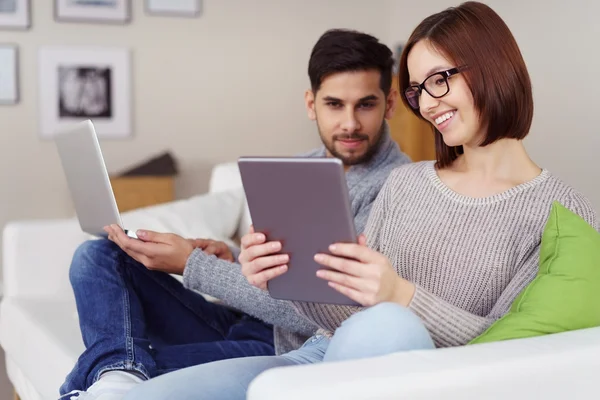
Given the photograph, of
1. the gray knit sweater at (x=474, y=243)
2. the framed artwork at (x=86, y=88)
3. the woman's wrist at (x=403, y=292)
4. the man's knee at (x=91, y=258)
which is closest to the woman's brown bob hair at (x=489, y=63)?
the gray knit sweater at (x=474, y=243)

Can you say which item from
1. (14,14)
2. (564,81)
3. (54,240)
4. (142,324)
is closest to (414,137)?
(564,81)

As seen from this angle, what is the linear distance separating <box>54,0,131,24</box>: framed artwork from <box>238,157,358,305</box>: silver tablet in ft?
12.8

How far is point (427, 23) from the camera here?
160 cm

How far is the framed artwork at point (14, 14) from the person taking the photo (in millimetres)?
4789

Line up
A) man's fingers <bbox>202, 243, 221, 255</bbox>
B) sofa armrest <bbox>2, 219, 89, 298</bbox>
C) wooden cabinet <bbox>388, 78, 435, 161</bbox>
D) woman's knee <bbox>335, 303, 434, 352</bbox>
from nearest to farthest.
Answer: woman's knee <bbox>335, 303, 434, 352</bbox>, man's fingers <bbox>202, 243, 221, 255</bbox>, sofa armrest <bbox>2, 219, 89, 298</bbox>, wooden cabinet <bbox>388, 78, 435, 161</bbox>

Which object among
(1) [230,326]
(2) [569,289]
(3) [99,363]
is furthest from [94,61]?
(2) [569,289]

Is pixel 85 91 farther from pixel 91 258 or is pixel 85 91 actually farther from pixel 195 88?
pixel 91 258

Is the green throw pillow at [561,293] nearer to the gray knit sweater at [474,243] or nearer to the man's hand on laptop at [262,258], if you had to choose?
the gray knit sweater at [474,243]

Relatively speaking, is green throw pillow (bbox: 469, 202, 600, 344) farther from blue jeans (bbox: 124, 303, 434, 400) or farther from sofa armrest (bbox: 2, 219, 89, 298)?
sofa armrest (bbox: 2, 219, 89, 298)

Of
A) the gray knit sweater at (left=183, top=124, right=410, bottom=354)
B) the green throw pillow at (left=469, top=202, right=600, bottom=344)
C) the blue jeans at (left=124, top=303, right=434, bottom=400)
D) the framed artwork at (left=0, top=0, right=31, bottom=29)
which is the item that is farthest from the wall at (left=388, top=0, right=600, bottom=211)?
the framed artwork at (left=0, top=0, right=31, bottom=29)

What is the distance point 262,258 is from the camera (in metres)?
1.38

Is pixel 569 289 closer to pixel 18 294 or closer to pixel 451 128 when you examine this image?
pixel 451 128

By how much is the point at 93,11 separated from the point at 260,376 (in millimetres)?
4271

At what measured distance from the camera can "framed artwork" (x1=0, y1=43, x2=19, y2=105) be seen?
15.8 feet
